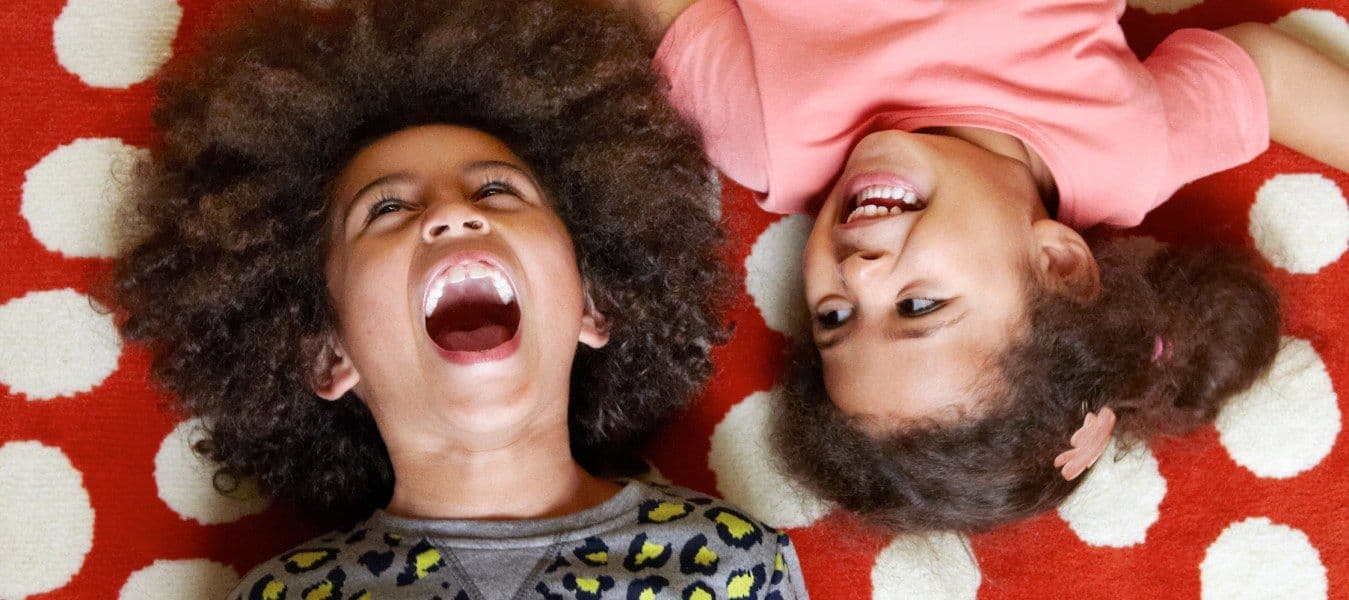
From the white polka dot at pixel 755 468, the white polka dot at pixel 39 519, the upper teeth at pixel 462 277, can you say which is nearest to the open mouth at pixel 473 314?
the upper teeth at pixel 462 277

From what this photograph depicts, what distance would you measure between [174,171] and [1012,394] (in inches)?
33.6

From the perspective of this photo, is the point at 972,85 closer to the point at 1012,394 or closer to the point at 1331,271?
the point at 1012,394

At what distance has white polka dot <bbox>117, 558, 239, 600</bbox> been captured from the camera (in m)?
1.28

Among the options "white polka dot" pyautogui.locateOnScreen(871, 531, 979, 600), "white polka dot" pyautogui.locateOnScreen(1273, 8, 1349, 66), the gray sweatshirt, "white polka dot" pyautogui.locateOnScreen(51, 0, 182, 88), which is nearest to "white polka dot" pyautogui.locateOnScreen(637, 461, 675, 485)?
the gray sweatshirt

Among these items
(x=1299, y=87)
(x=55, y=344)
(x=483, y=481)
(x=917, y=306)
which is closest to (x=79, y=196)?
(x=55, y=344)

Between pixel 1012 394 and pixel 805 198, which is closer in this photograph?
pixel 1012 394

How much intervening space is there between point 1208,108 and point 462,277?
31.4 inches

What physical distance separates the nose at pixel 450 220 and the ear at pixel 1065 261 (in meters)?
0.54

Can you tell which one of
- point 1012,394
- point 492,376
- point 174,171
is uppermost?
point 174,171

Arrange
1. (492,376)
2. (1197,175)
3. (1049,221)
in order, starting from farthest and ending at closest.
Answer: (1197,175) < (1049,221) < (492,376)

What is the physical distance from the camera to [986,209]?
3.73 ft

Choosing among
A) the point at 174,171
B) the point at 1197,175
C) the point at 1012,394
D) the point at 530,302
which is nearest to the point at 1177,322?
the point at 1197,175

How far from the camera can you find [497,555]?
45.3 inches

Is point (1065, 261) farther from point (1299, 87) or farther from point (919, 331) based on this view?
point (1299, 87)
